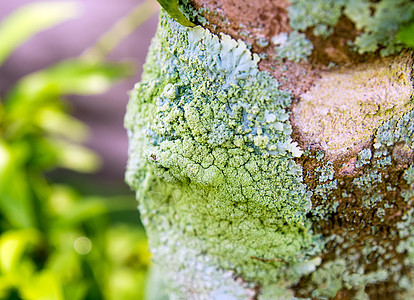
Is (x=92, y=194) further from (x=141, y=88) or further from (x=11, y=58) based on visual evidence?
(x=141, y=88)

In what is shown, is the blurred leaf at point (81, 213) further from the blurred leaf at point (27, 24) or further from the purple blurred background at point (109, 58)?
the purple blurred background at point (109, 58)

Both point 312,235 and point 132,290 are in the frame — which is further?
point 132,290

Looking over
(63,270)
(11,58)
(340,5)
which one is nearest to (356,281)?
(340,5)

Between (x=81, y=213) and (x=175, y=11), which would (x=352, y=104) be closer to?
(x=175, y=11)

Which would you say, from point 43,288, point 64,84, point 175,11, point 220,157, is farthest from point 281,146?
point 64,84

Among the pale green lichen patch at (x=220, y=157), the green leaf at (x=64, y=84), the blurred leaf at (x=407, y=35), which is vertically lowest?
the pale green lichen patch at (x=220, y=157)

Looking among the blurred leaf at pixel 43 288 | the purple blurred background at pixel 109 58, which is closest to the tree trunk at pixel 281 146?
the blurred leaf at pixel 43 288

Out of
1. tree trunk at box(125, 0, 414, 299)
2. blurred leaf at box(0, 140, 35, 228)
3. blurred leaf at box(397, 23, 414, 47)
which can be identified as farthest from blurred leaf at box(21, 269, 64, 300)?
blurred leaf at box(397, 23, 414, 47)
